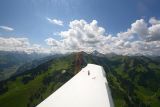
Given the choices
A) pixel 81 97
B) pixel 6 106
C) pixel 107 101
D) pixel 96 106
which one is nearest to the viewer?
pixel 96 106

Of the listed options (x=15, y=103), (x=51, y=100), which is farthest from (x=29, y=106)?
(x=51, y=100)

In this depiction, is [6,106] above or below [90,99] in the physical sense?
below

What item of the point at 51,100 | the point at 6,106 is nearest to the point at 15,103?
the point at 6,106

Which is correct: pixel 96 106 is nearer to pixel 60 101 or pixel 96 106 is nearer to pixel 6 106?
pixel 60 101

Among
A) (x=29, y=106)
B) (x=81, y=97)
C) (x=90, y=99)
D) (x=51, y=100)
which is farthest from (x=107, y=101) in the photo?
(x=29, y=106)

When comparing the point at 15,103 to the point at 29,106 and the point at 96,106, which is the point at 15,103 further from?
the point at 96,106

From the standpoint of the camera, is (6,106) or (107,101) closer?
(107,101)

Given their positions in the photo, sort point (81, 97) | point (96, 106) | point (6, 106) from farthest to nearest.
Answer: point (6, 106) < point (81, 97) < point (96, 106)

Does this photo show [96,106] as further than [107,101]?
No

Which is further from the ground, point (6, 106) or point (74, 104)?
point (74, 104)
